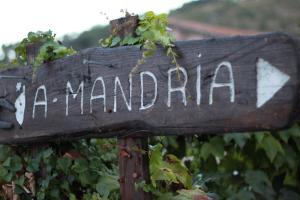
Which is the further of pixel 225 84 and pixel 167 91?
pixel 167 91

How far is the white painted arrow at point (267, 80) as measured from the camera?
137 cm

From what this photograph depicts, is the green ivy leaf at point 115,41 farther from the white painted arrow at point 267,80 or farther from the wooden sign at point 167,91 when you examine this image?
the white painted arrow at point 267,80

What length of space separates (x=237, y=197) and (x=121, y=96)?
6.02ft

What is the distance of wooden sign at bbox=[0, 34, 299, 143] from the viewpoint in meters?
1.40

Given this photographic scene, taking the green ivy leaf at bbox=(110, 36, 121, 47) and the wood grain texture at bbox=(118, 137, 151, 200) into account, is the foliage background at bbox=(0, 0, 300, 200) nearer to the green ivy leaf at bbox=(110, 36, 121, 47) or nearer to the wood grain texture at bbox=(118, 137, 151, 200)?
the wood grain texture at bbox=(118, 137, 151, 200)

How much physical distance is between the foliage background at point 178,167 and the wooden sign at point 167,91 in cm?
16

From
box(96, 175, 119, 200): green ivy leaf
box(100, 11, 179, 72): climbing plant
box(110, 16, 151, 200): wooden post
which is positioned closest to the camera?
box(100, 11, 179, 72): climbing plant

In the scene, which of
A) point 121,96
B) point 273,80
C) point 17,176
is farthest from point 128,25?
point 17,176

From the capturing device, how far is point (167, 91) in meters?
1.63

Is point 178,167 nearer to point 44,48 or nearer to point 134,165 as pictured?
point 134,165

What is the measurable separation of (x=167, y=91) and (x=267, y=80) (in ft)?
1.12

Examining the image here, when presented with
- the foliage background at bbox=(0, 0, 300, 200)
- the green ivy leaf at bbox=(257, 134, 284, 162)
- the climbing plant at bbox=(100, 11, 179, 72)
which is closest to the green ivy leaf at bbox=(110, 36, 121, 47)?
the climbing plant at bbox=(100, 11, 179, 72)

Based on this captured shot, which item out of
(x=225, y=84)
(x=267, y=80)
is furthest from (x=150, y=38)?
(x=267, y=80)

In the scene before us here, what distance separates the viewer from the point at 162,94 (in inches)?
64.7
